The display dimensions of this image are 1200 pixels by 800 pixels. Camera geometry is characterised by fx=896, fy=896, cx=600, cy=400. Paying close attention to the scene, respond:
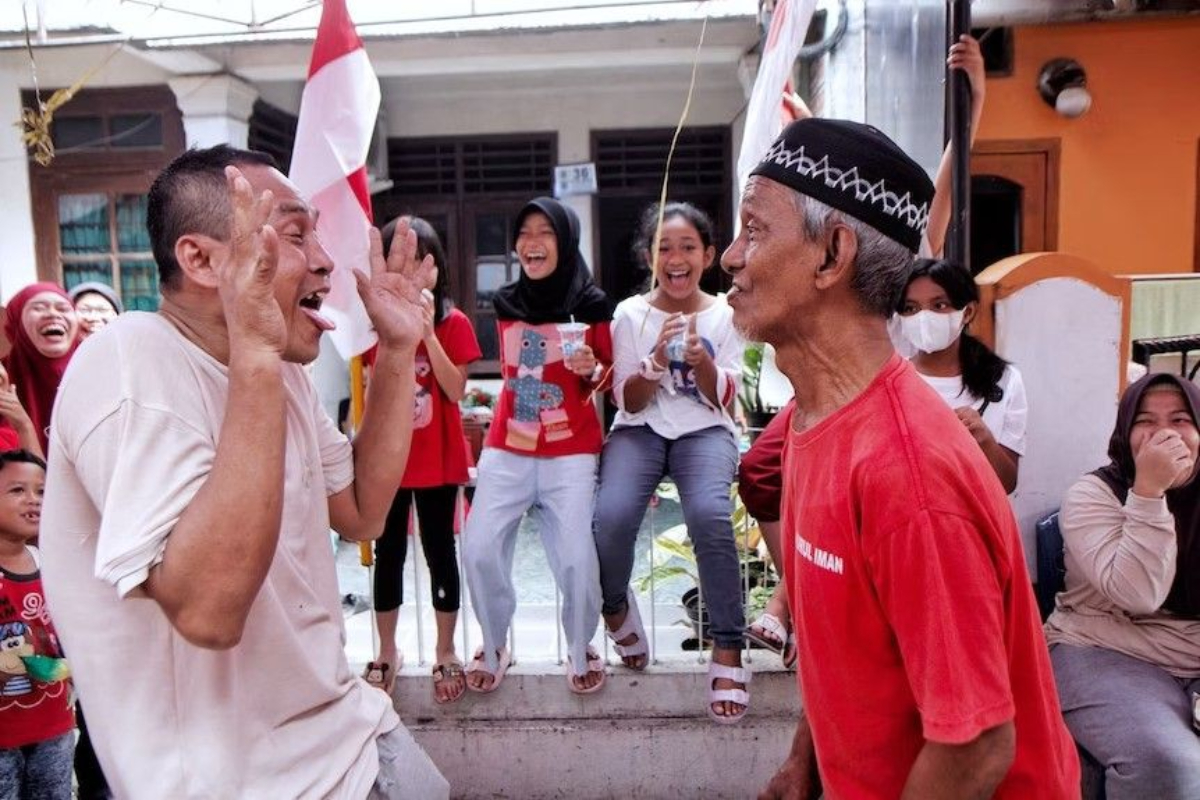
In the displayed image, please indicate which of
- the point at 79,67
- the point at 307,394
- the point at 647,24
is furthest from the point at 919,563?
the point at 79,67

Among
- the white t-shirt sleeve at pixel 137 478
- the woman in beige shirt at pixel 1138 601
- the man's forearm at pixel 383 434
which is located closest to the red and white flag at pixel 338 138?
the man's forearm at pixel 383 434

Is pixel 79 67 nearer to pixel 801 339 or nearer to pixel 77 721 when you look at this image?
pixel 77 721

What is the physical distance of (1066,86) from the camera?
288 inches

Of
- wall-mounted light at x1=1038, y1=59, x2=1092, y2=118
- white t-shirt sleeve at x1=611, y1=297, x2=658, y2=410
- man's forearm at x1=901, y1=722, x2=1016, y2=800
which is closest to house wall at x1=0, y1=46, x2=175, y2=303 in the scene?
white t-shirt sleeve at x1=611, y1=297, x2=658, y2=410

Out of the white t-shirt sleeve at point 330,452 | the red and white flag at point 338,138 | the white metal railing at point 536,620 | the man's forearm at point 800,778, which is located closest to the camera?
the man's forearm at point 800,778

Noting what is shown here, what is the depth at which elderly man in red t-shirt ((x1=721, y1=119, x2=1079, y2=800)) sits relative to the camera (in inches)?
49.5

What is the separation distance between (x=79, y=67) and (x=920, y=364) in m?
7.66

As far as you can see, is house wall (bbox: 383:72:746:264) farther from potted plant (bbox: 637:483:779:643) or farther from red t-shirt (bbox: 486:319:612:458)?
red t-shirt (bbox: 486:319:612:458)

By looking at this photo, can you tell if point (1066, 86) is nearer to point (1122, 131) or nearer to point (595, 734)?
point (1122, 131)

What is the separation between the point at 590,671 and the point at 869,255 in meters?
2.70

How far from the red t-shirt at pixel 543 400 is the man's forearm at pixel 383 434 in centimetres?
155

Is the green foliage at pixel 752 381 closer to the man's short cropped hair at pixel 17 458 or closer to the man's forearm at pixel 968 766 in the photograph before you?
the man's short cropped hair at pixel 17 458

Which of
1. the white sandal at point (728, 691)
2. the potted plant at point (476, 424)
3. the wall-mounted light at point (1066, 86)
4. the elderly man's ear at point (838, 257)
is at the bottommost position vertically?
the white sandal at point (728, 691)

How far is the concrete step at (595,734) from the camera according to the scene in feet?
12.2
